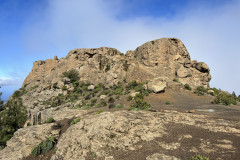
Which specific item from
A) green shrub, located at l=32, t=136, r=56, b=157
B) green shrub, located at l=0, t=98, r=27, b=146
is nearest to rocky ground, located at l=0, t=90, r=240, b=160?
→ green shrub, located at l=32, t=136, r=56, b=157

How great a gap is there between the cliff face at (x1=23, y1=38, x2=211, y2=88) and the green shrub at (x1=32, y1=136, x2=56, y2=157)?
1968 centimetres

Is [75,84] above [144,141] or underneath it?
above

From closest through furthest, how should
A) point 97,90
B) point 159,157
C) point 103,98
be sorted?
point 159,157 < point 103,98 < point 97,90

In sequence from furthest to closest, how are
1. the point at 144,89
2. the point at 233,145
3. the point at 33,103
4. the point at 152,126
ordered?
the point at 33,103, the point at 144,89, the point at 152,126, the point at 233,145

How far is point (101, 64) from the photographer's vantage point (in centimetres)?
3541

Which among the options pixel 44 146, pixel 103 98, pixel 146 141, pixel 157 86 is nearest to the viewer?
pixel 146 141

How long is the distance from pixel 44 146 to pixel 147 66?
→ 26845 mm

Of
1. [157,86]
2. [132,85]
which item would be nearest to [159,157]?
[157,86]

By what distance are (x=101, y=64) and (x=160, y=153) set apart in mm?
31719

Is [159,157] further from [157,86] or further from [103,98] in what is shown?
[103,98]

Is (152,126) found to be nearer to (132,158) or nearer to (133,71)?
(132,158)

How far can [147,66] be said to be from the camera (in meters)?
31.1

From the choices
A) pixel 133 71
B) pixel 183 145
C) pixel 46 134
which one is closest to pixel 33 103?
pixel 46 134

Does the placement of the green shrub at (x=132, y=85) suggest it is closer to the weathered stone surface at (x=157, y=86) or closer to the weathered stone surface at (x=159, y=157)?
the weathered stone surface at (x=157, y=86)
